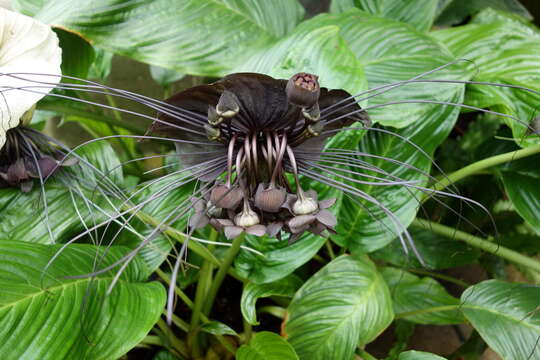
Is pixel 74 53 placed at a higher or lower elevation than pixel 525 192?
higher

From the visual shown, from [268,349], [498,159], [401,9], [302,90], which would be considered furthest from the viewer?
[401,9]

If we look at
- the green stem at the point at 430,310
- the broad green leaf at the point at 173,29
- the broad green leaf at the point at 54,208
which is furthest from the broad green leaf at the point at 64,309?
the green stem at the point at 430,310

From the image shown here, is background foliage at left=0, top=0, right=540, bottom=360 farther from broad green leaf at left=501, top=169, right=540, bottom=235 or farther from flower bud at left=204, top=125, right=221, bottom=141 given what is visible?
flower bud at left=204, top=125, right=221, bottom=141

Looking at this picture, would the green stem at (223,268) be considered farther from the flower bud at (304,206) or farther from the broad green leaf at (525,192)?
the broad green leaf at (525,192)

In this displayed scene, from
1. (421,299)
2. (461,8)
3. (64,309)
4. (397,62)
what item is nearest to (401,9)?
(397,62)

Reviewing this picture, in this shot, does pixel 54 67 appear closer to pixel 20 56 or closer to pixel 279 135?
pixel 20 56

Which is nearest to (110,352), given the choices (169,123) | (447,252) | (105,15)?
(169,123)

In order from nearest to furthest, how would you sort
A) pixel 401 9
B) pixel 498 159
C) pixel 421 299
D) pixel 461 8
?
pixel 498 159 → pixel 421 299 → pixel 401 9 → pixel 461 8

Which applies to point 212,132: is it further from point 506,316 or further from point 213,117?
point 506,316
